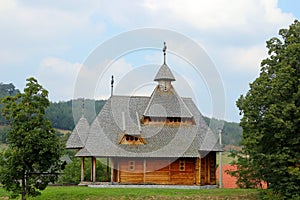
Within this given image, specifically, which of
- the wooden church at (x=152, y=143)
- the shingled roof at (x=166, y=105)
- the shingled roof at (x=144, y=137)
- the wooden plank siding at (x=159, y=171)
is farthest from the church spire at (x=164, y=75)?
the wooden plank siding at (x=159, y=171)

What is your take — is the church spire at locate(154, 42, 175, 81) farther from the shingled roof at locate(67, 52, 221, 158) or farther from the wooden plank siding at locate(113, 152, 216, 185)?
the wooden plank siding at locate(113, 152, 216, 185)

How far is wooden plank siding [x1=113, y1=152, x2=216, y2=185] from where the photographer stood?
4416 centimetres

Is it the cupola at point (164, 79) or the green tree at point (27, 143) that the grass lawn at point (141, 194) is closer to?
the green tree at point (27, 143)

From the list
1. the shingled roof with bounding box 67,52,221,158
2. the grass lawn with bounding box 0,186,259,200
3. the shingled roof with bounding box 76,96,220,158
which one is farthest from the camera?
the shingled roof with bounding box 67,52,221,158

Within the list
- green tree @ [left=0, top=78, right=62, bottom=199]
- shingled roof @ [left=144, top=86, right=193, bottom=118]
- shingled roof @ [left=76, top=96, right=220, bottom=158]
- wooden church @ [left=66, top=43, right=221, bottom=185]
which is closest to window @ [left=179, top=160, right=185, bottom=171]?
wooden church @ [left=66, top=43, right=221, bottom=185]

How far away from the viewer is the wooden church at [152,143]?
144ft

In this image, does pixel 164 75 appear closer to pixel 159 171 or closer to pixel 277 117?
pixel 159 171

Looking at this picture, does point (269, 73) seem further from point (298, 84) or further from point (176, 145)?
point (176, 145)

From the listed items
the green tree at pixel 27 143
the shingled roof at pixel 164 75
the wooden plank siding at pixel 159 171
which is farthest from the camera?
the shingled roof at pixel 164 75

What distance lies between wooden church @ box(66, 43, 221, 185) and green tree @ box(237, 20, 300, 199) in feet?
Result: 27.7

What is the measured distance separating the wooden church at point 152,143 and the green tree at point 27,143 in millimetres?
9049

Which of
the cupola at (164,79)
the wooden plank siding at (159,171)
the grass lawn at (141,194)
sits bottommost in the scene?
the grass lawn at (141,194)

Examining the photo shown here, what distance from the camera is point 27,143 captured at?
33125 mm

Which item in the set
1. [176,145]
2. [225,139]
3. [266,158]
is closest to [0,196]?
[176,145]
